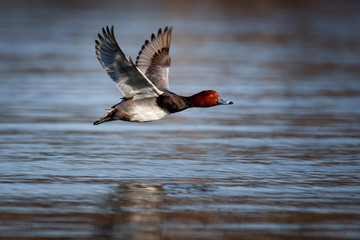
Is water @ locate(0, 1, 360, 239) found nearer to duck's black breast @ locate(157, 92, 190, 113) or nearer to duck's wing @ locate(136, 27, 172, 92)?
duck's black breast @ locate(157, 92, 190, 113)

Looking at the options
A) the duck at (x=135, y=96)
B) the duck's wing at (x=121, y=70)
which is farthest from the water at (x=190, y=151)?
the duck's wing at (x=121, y=70)

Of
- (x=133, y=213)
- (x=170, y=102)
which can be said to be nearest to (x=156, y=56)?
(x=170, y=102)

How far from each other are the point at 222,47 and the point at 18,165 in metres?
16.4

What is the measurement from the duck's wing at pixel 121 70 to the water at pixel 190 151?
86cm

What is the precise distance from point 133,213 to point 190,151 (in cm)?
334

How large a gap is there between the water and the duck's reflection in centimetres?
2

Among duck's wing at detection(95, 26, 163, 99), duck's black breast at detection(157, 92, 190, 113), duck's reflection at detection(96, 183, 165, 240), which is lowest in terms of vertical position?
duck's reflection at detection(96, 183, 165, 240)

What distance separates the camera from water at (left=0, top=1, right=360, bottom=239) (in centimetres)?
709

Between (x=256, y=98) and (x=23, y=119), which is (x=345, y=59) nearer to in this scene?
(x=256, y=98)

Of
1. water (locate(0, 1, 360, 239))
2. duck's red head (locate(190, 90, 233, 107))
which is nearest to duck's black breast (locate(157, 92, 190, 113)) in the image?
duck's red head (locate(190, 90, 233, 107))

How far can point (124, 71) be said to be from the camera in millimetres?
9352

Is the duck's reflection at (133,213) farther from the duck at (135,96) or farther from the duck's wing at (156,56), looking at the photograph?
the duck's wing at (156,56)

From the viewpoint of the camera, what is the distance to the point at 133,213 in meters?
7.32

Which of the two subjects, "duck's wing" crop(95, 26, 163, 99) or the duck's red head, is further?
the duck's red head
